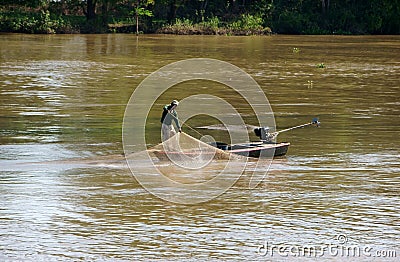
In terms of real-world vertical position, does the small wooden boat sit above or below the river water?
above

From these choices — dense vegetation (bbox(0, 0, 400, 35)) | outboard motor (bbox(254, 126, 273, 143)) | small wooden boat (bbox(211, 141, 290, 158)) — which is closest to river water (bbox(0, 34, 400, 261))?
small wooden boat (bbox(211, 141, 290, 158))

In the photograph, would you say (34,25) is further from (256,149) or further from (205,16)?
(256,149)

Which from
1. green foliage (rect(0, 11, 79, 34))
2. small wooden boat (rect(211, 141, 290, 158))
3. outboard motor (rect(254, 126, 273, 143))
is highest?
outboard motor (rect(254, 126, 273, 143))

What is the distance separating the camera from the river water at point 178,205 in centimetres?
1030

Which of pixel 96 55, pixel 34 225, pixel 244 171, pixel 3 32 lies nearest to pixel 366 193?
pixel 244 171

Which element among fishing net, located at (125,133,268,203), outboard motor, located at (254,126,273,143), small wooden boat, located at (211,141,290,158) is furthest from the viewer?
outboard motor, located at (254,126,273,143)

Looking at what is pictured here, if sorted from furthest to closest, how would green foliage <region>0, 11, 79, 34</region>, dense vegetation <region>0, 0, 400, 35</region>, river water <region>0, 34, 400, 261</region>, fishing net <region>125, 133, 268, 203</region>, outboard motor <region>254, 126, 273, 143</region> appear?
dense vegetation <region>0, 0, 400, 35</region>, green foliage <region>0, 11, 79, 34</region>, outboard motor <region>254, 126, 273, 143</region>, fishing net <region>125, 133, 268, 203</region>, river water <region>0, 34, 400, 261</region>

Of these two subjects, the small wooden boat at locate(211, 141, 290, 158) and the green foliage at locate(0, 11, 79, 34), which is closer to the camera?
the small wooden boat at locate(211, 141, 290, 158)

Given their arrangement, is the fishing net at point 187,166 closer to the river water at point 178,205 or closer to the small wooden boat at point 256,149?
the small wooden boat at point 256,149

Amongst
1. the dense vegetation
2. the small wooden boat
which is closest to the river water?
the small wooden boat

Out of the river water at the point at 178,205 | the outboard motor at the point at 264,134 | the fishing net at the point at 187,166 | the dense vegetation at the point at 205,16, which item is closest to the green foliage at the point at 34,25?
the dense vegetation at the point at 205,16

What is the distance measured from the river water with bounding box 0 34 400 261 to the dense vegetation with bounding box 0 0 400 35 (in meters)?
34.7

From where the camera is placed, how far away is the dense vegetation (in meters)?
63.8

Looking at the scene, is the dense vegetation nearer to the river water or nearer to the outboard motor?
the river water
